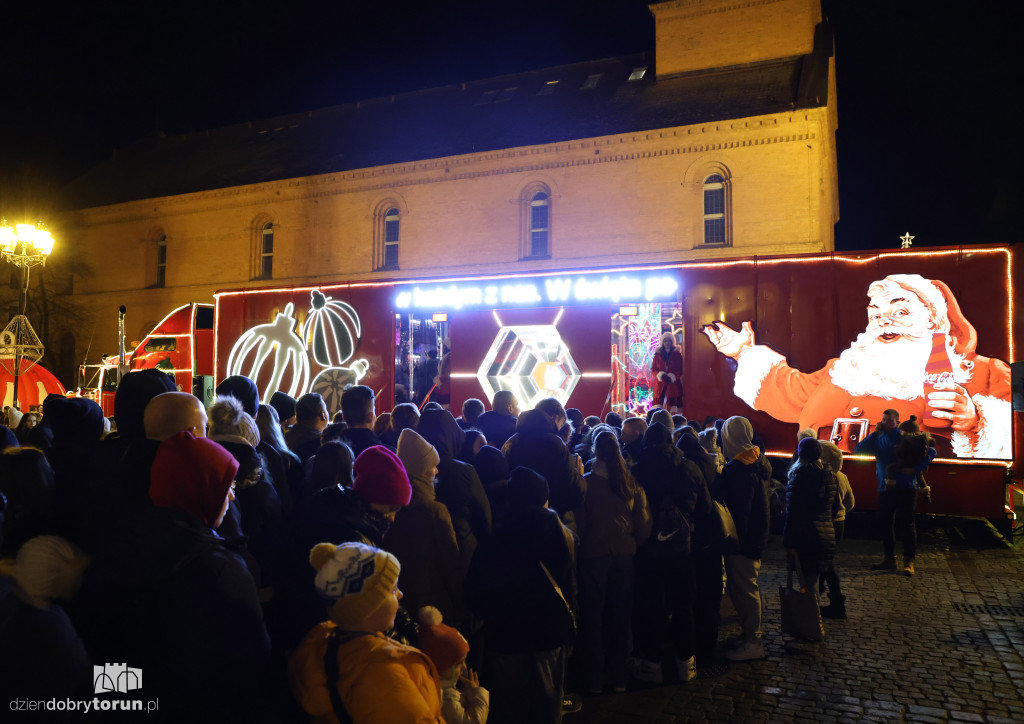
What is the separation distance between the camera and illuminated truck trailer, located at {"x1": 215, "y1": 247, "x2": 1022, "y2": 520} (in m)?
8.81

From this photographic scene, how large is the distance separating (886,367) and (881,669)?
15.9ft

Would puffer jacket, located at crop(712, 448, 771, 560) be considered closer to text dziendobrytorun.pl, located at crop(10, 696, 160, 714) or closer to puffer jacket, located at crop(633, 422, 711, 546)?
puffer jacket, located at crop(633, 422, 711, 546)

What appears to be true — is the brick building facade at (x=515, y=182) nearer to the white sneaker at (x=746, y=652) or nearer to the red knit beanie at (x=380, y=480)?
the white sneaker at (x=746, y=652)

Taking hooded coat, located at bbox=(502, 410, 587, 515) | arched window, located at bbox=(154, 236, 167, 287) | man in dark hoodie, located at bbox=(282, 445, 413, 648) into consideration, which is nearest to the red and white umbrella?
arched window, located at bbox=(154, 236, 167, 287)

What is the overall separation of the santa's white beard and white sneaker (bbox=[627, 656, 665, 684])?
5.76 metres

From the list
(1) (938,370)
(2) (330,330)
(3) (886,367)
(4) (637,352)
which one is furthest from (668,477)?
(4) (637,352)

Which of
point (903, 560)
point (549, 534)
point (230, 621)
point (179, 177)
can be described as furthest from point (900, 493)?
point (179, 177)

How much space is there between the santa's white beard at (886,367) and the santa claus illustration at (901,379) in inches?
0.5

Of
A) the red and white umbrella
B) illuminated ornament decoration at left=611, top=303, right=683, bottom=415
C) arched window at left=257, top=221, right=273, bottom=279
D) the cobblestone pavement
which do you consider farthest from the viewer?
arched window at left=257, top=221, right=273, bottom=279

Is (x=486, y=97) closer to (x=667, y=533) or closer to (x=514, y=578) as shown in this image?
(x=667, y=533)

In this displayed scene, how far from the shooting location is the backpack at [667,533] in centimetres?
520

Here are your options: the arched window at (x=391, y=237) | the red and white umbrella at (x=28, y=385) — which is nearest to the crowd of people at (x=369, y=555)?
the red and white umbrella at (x=28, y=385)

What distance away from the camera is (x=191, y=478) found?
227 centimetres

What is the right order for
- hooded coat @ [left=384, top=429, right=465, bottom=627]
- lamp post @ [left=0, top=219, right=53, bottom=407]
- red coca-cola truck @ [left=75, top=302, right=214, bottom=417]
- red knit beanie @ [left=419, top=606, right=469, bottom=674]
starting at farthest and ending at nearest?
red coca-cola truck @ [left=75, top=302, right=214, bottom=417]
lamp post @ [left=0, top=219, right=53, bottom=407]
hooded coat @ [left=384, top=429, right=465, bottom=627]
red knit beanie @ [left=419, top=606, right=469, bottom=674]
